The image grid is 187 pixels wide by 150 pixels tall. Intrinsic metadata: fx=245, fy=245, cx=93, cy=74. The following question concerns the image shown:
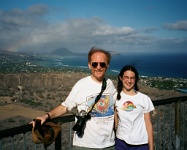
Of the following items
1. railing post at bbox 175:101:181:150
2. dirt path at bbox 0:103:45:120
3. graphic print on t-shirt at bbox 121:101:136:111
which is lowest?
dirt path at bbox 0:103:45:120

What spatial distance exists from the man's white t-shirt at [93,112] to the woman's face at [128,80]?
403 mm

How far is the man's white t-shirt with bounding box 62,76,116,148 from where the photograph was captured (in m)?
2.39

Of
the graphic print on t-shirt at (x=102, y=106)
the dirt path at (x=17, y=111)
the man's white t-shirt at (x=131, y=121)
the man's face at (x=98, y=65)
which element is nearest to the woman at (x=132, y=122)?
the man's white t-shirt at (x=131, y=121)

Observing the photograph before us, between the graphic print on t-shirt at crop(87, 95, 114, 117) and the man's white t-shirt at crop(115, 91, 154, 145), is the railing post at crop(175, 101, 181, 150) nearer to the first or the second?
the man's white t-shirt at crop(115, 91, 154, 145)

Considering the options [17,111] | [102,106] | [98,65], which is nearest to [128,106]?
[102,106]

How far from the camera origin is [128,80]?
2.80m

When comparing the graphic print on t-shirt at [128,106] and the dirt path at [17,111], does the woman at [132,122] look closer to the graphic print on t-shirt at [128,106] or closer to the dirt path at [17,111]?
the graphic print on t-shirt at [128,106]

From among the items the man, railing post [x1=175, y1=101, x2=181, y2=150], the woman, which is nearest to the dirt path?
railing post [x1=175, y1=101, x2=181, y2=150]

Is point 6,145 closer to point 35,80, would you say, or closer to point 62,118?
point 62,118

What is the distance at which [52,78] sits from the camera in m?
57.2

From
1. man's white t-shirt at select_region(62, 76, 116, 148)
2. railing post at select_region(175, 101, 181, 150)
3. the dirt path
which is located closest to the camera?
man's white t-shirt at select_region(62, 76, 116, 148)

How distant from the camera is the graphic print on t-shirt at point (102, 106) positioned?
2400mm

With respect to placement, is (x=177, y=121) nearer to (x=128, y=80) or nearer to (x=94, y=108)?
(x=128, y=80)

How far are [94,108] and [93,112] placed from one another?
0.04 meters
